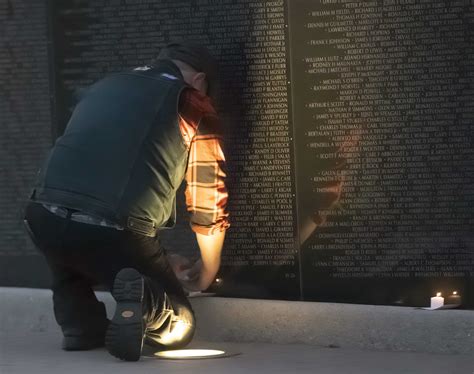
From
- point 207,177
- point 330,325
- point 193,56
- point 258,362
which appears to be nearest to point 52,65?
point 193,56

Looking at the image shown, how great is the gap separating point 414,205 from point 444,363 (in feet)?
3.02

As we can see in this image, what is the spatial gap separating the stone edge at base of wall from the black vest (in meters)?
0.83

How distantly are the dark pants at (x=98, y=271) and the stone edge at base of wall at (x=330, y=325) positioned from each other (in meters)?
0.53

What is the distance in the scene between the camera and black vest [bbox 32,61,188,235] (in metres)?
5.86

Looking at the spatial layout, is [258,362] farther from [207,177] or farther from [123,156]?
[123,156]

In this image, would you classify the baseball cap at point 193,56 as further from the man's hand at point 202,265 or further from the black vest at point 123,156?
the man's hand at point 202,265

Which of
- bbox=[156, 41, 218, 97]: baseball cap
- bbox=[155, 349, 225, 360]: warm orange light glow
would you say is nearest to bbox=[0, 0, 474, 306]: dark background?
bbox=[156, 41, 218, 97]: baseball cap

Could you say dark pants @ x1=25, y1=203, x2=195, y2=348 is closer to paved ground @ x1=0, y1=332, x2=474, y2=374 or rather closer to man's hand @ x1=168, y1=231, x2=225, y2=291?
paved ground @ x1=0, y1=332, x2=474, y2=374

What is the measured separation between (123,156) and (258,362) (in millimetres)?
1143

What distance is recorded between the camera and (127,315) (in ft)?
18.1

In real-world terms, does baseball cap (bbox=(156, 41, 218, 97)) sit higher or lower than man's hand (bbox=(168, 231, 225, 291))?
higher

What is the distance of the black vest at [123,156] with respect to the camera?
5.86 m

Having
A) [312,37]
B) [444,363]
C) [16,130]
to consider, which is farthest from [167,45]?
[444,363]

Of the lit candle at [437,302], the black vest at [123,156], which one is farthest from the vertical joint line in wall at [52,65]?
the lit candle at [437,302]
